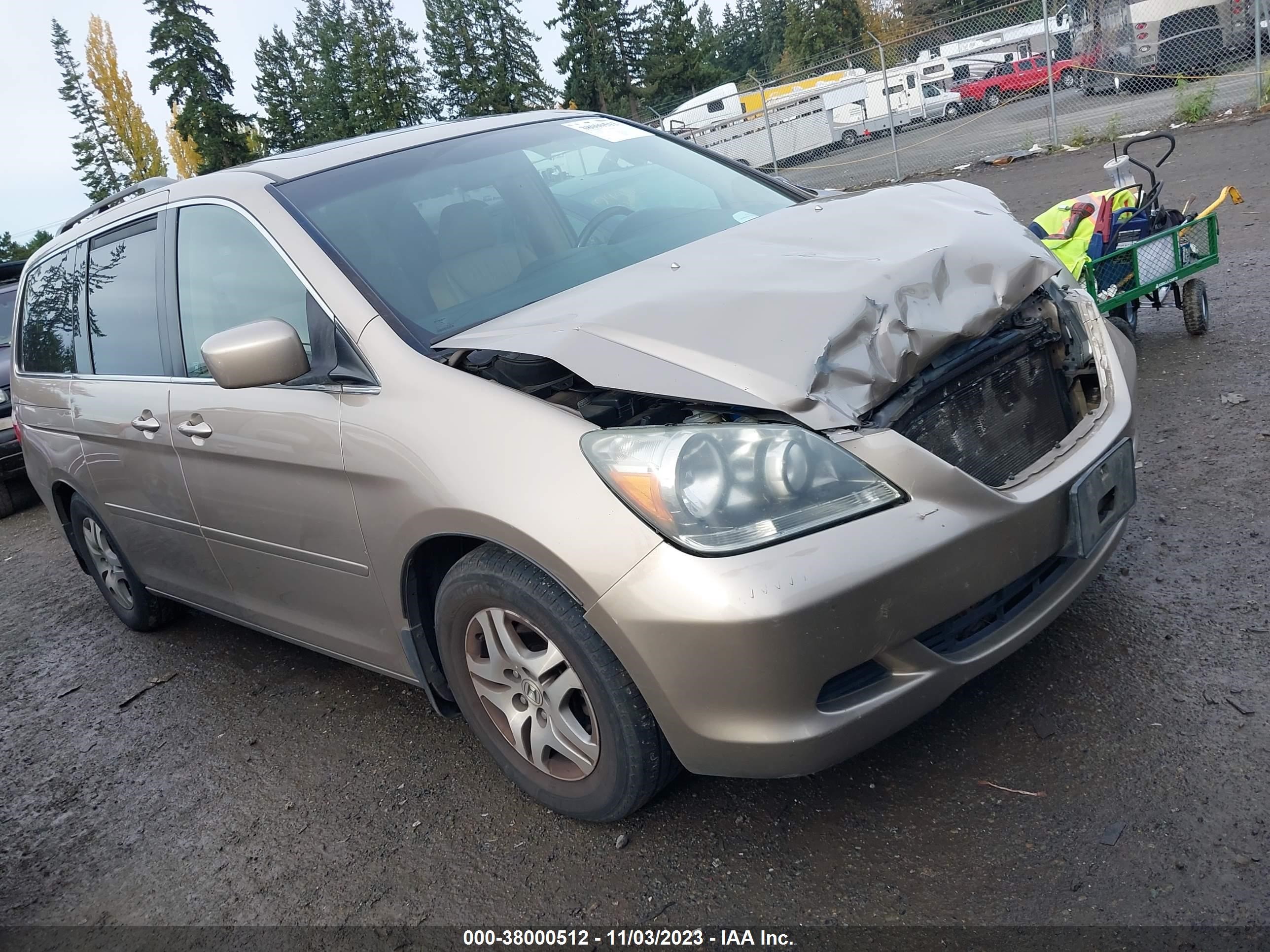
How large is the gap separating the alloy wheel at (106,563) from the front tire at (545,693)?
258 cm

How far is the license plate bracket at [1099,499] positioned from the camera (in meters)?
2.52

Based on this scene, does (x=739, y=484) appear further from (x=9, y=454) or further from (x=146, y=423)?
(x=9, y=454)

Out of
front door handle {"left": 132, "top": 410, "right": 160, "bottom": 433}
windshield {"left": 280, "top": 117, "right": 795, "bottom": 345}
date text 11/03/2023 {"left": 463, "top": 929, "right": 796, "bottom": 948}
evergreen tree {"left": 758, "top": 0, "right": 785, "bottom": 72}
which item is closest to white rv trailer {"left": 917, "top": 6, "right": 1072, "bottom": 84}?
windshield {"left": 280, "top": 117, "right": 795, "bottom": 345}

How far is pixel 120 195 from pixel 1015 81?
18.3m

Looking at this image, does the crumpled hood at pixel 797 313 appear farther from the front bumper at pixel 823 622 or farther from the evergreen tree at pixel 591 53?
the evergreen tree at pixel 591 53

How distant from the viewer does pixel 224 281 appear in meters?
3.44

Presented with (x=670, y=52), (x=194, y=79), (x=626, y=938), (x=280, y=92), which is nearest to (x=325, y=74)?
(x=280, y=92)

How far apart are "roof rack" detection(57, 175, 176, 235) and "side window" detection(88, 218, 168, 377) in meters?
0.23

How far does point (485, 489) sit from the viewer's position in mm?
2439

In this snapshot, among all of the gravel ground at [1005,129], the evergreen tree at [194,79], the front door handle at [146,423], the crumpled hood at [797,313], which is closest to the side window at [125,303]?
the front door handle at [146,423]

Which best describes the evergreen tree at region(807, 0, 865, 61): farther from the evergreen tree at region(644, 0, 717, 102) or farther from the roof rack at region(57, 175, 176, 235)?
the roof rack at region(57, 175, 176, 235)

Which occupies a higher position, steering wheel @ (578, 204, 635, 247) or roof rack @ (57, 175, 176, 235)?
roof rack @ (57, 175, 176, 235)

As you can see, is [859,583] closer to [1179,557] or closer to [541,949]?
[541,949]

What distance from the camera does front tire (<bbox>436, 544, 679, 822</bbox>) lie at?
2.38 m
